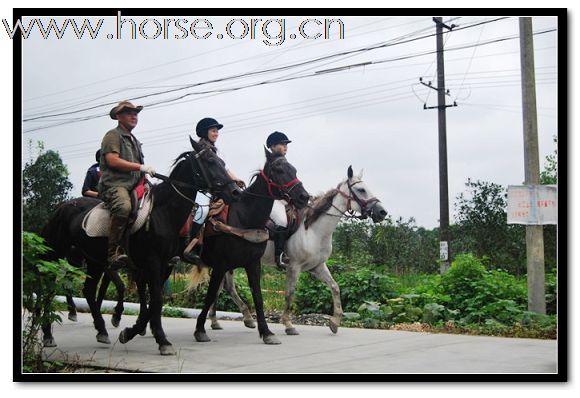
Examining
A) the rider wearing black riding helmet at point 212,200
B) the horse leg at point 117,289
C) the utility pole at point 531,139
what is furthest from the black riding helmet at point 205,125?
the utility pole at point 531,139

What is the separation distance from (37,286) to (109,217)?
54.4 inches

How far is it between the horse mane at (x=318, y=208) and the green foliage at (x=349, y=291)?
2.48 m

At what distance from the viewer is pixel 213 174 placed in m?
7.83

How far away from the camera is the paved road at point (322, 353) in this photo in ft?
23.5

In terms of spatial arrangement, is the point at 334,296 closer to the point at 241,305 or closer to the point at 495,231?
the point at 241,305

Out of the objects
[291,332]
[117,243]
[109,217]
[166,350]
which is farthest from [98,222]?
[291,332]

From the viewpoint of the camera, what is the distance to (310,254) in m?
9.94

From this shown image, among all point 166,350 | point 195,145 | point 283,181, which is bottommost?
point 166,350

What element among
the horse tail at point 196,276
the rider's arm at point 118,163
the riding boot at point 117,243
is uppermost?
the rider's arm at point 118,163

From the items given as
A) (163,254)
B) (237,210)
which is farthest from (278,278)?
(163,254)

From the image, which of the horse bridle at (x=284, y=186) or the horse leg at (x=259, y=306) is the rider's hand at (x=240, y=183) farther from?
the horse leg at (x=259, y=306)

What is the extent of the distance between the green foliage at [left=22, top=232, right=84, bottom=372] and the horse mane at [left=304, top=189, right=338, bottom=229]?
3658mm

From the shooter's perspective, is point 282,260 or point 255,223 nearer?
point 255,223

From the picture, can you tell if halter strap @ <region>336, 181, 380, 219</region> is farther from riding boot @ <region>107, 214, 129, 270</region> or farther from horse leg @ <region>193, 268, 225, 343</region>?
riding boot @ <region>107, 214, 129, 270</region>
